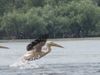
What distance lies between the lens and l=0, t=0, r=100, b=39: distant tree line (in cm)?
10100

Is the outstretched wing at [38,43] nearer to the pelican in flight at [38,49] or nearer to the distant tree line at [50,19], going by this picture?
the pelican in flight at [38,49]

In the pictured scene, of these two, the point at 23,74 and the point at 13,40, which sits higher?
the point at 23,74

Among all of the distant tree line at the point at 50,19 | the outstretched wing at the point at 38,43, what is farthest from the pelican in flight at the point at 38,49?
the distant tree line at the point at 50,19

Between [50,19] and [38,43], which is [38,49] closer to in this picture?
[38,43]

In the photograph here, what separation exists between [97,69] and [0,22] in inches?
3055

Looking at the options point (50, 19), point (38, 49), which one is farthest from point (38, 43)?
point (50, 19)

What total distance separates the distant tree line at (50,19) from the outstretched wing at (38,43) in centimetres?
6288

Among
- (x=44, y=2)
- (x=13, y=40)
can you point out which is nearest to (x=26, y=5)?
(x=44, y=2)

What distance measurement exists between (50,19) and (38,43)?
74.0 meters

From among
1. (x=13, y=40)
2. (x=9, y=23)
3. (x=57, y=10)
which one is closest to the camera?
(x=13, y=40)

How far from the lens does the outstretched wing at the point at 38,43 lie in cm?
3256

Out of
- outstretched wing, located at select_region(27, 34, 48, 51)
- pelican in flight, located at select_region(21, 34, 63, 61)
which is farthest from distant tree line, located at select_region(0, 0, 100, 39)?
outstretched wing, located at select_region(27, 34, 48, 51)

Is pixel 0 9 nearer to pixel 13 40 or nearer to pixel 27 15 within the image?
pixel 27 15

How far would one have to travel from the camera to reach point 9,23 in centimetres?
10406
